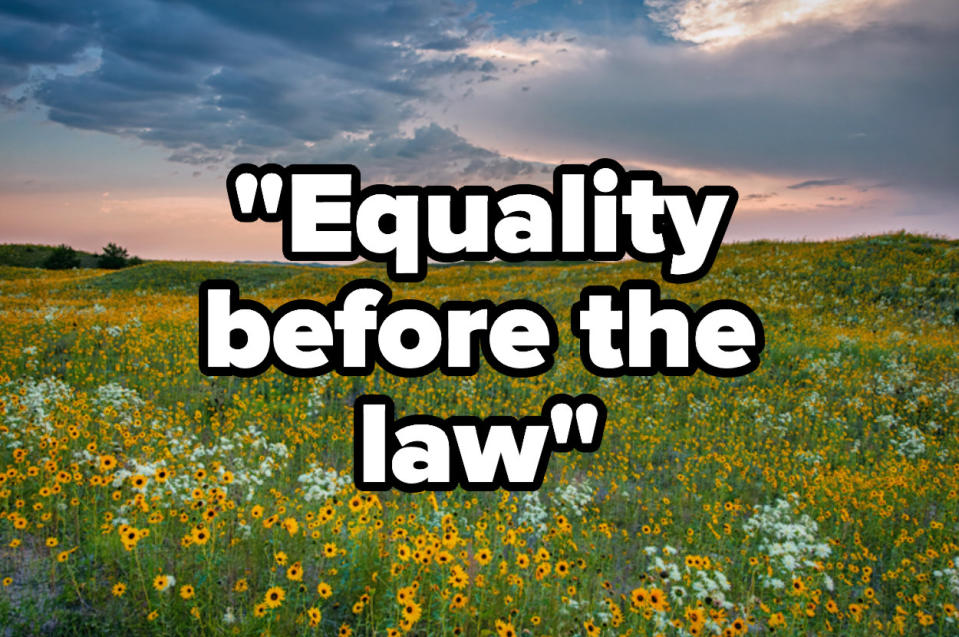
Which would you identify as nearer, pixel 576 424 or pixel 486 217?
pixel 486 217

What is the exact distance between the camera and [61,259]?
58406 millimetres

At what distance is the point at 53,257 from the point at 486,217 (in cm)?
6623

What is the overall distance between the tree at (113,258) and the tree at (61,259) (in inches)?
93.4

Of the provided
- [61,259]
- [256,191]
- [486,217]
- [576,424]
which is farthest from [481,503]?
[61,259]

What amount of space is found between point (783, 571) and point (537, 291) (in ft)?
68.6

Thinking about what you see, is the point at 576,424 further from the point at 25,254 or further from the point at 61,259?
the point at 25,254

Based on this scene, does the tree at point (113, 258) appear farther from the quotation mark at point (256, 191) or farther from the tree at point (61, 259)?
the quotation mark at point (256, 191)

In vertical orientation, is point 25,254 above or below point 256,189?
above

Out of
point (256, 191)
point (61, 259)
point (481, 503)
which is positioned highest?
point (61, 259)

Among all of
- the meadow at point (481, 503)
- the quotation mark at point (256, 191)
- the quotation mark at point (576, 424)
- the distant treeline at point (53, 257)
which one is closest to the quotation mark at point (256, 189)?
the quotation mark at point (256, 191)

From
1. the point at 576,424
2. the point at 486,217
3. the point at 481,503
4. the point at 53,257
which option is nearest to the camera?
the point at 481,503

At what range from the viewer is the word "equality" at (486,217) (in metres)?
8.59

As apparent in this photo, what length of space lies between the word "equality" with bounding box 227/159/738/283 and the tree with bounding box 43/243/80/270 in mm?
62938

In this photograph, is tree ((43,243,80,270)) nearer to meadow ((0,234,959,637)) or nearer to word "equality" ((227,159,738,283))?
meadow ((0,234,959,637))
